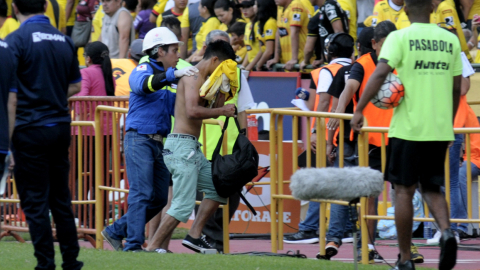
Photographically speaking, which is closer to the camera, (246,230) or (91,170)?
(91,170)

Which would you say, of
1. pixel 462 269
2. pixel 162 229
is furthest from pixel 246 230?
pixel 462 269

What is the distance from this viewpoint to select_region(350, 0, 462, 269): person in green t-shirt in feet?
19.5

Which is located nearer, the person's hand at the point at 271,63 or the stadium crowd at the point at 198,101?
the stadium crowd at the point at 198,101

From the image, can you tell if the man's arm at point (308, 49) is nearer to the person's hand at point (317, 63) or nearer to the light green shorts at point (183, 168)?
the person's hand at point (317, 63)

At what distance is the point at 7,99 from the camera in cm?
540

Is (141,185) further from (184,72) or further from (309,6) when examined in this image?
(309,6)

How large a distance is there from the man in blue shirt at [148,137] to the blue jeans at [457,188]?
2.74 meters

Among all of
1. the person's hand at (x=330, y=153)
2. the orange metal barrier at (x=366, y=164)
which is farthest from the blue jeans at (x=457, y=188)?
the person's hand at (x=330, y=153)

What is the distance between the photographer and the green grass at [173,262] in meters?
6.56

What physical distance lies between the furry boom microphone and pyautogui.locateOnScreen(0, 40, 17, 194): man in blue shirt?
1.92 m

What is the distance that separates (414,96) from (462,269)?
2012mm

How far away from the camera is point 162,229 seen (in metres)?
7.58

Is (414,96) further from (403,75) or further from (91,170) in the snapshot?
(91,170)

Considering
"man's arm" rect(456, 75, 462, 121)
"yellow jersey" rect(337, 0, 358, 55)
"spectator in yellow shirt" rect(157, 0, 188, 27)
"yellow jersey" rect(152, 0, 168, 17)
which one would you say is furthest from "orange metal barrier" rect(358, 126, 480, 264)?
"yellow jersey" rect(152, 0, 168, 17)
